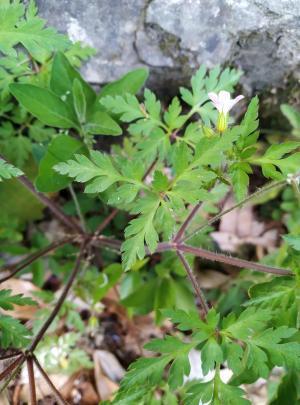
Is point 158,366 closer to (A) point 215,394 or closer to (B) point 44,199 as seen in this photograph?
(A) point 215,394

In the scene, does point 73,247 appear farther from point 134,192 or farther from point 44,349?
point 134,192

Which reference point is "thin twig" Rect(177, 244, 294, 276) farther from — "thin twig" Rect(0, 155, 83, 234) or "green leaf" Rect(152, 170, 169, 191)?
"thin twig" Rect(0, 155, 83, 234)

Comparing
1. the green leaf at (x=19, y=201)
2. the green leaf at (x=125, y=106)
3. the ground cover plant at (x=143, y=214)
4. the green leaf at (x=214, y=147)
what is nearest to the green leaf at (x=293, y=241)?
the ground cover plant at (x=143, y=214)

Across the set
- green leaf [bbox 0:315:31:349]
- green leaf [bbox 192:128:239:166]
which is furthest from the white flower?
green leaf [bbox 0:315:31:349]

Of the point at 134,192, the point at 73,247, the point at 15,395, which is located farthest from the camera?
the point at 73,247

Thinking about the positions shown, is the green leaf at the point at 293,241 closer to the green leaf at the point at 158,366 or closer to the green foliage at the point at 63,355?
the green leaf at the point at 158,366

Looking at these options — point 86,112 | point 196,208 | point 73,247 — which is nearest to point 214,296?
point 73,247
